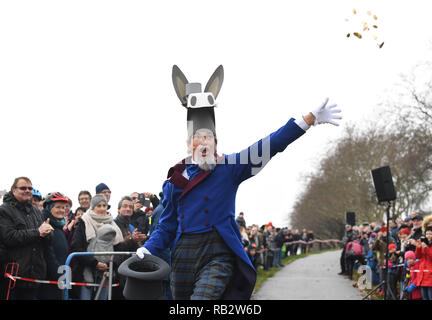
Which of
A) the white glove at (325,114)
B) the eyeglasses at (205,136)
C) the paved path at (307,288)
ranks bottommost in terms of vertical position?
the paved path at (307,288)

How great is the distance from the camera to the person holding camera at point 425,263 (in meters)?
11.8

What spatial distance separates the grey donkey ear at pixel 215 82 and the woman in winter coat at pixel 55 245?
3431mm

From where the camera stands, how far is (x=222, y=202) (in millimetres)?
5730

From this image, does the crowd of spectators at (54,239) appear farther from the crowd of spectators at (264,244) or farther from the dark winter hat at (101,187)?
the crowd of spectators at (264,244)

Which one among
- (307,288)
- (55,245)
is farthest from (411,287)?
(307,288)

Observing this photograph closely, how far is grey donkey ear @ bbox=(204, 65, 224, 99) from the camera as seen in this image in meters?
6.09

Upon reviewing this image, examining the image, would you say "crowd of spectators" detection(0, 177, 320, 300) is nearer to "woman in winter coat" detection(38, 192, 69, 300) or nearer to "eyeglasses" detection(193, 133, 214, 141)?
"woman in winter coat" detection(38, 192, 69, 300)

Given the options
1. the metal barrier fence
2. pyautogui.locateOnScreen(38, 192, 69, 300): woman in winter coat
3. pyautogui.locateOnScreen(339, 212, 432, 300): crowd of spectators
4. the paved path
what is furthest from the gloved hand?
pyautogui.locateOnScreen(38, 192, 69, 300): woman in winter coat

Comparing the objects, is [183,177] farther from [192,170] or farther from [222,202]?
[222,202]

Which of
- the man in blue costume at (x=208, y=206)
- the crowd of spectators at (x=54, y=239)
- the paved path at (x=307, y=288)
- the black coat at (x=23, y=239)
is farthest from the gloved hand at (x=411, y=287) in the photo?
the man in blue costume at (x=208, y=206)

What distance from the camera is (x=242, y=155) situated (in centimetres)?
577

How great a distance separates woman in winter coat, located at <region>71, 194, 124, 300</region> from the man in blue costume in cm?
311
